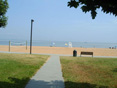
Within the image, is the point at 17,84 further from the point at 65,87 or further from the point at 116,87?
the point at 116,87

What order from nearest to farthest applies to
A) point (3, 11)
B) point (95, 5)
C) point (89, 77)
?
point (95, 5) < point (89, 77) < point (3, 11)

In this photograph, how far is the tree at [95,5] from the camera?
12.4ft

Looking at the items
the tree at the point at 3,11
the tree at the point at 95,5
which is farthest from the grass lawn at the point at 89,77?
the tree at the point at 3,11

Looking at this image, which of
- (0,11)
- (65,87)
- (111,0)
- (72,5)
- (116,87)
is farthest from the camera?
(0,11)

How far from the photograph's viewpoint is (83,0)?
390cm

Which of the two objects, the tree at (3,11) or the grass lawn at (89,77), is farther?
the tree at (3,11)

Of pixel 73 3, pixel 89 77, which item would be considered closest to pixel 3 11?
pixel 89 77

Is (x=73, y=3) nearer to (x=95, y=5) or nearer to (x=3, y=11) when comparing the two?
(x=95, y=5)

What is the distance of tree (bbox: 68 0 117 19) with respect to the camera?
3790 millimetres

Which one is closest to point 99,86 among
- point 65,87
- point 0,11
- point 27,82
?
point 65,87

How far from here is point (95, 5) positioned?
154 inches

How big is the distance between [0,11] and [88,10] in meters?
8.94

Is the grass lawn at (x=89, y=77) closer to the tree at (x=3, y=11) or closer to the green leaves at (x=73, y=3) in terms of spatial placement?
the green leaves at (x=73, y=3)

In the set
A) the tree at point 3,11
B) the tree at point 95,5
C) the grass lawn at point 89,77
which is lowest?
the grass lawn at point 89,77
